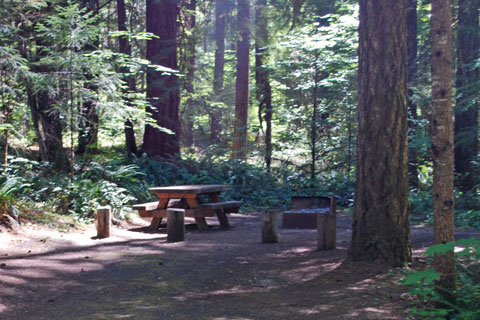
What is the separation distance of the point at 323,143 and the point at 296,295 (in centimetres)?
1186

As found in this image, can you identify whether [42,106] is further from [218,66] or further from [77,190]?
[218,66]

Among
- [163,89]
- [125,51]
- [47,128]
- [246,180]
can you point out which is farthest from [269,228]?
[125,51]

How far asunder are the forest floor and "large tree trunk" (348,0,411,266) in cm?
36

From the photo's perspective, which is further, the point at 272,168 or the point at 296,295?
the point at 272,168

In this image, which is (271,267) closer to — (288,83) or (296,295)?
(296,295)

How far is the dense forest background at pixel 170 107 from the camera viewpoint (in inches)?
422

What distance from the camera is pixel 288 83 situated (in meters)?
22.2

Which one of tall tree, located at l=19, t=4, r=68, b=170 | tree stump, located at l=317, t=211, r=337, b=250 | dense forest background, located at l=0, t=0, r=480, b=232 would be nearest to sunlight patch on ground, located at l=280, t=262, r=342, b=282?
tree stump, located at l=317, t=211, r=337, b=250

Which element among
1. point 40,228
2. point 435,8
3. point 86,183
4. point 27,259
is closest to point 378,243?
point 435,8

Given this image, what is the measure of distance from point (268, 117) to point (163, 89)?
19.7ft

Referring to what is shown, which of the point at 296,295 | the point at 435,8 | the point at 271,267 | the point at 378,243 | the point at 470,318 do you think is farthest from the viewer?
the point at 271,267

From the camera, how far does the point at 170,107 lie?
1756 centimetres

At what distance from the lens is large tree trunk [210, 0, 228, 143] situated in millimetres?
17312

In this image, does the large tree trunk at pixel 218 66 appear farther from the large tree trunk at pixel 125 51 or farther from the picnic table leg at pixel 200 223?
the picnic table leg at pixel 200 223
